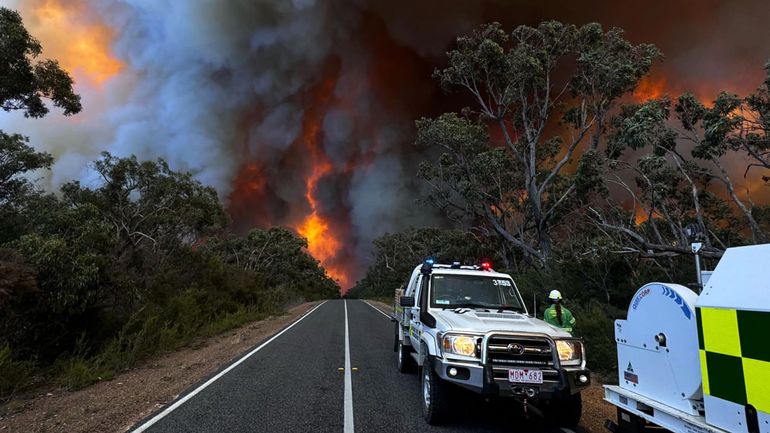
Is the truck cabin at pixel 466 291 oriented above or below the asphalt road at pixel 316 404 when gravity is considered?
above

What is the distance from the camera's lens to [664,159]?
14867mm

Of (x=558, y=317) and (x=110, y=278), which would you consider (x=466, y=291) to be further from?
(x=110, y=278)

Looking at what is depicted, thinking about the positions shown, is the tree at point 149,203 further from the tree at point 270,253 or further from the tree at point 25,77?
the tree at point 270,253

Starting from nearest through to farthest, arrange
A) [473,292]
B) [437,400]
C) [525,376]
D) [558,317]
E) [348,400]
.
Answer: [525,376]
[437,400]
[348,400]
[473,292]
[558,317]

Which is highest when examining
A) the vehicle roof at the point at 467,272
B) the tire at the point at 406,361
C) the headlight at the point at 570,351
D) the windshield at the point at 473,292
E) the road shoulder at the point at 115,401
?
the vehicle roof at the point at 467,272

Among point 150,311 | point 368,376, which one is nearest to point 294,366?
point 368,376

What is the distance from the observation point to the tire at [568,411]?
590cm

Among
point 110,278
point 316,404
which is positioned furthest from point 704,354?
point 110,278

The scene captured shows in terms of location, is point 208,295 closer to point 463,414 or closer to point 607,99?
point 463,414

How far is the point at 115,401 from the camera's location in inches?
306

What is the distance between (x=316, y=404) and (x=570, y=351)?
12.6ft

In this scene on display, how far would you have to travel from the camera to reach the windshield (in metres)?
7.45

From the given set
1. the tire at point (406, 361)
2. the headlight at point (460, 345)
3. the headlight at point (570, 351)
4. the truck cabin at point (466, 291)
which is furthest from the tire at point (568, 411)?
the tire at point (406, 361)

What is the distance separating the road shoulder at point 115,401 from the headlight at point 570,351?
225 inches
